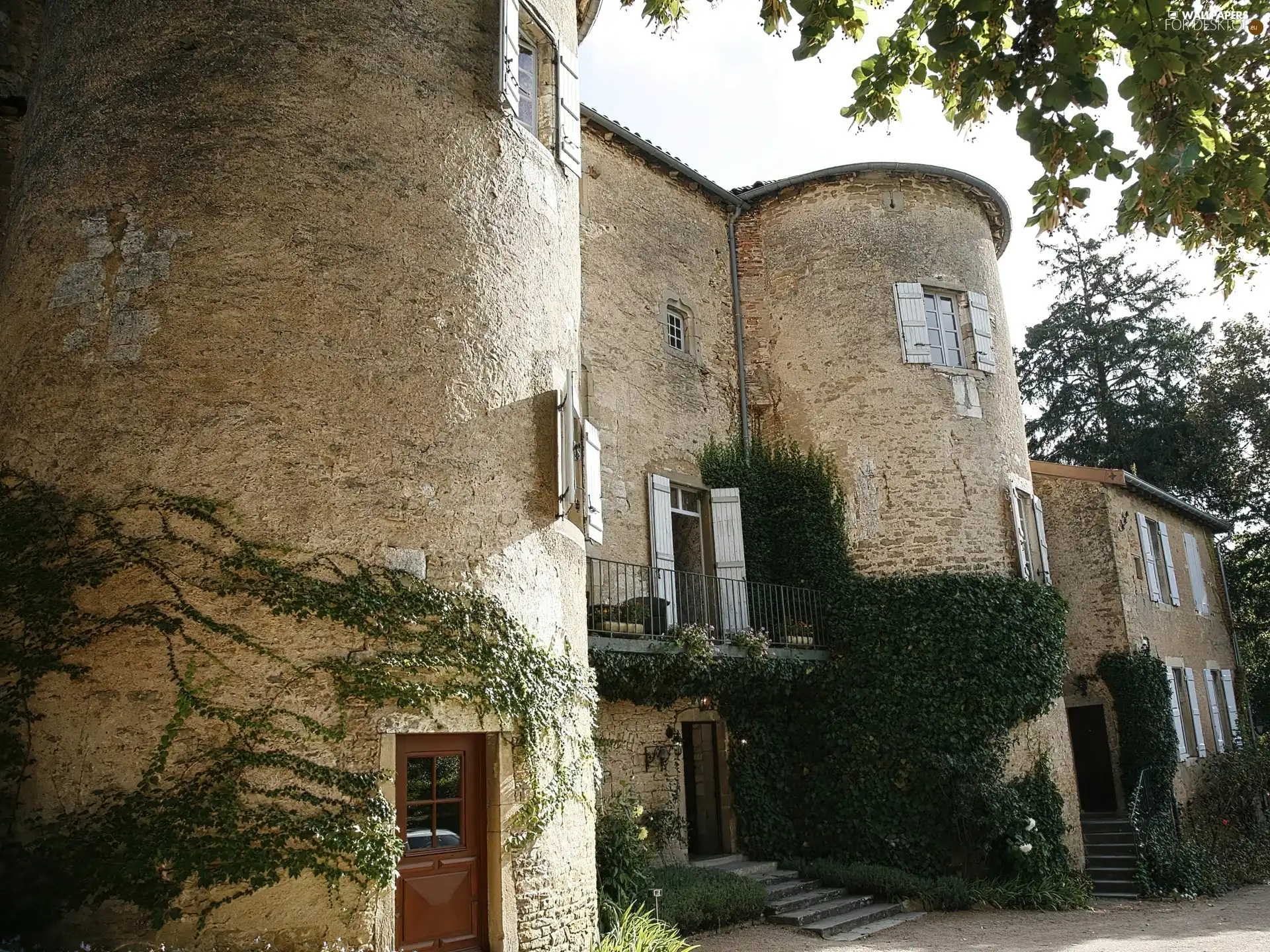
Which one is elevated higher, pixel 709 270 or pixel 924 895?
pixel 709 270

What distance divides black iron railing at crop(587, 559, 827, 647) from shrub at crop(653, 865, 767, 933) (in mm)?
2577

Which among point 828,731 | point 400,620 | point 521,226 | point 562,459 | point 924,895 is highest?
point 521,226

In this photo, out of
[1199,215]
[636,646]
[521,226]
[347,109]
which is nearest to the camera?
[1199,215]

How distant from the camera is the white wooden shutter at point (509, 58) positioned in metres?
7.70

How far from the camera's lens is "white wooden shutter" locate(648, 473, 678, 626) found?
12.3 m

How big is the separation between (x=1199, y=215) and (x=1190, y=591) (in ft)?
57.1

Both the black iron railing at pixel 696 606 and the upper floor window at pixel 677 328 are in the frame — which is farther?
the upper floor window at pixel 677 328

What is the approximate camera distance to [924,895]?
1165 cm

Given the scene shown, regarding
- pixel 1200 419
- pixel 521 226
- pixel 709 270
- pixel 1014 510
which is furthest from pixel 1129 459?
pixel 521 226

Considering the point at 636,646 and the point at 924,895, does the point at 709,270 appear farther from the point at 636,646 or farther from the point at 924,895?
the point at 924,895

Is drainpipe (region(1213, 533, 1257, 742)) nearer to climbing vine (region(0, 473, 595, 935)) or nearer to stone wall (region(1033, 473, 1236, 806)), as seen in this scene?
stone wall (region(1033, 473, 1236, 806))

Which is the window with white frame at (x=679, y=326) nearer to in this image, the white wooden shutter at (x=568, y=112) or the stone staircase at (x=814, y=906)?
the white wooden shutter at (x=568, y=112)

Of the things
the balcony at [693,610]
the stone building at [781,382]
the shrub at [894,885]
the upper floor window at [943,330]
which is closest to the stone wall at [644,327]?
the stone building at [781,382]

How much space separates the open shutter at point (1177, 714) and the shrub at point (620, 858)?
10.7 meters
